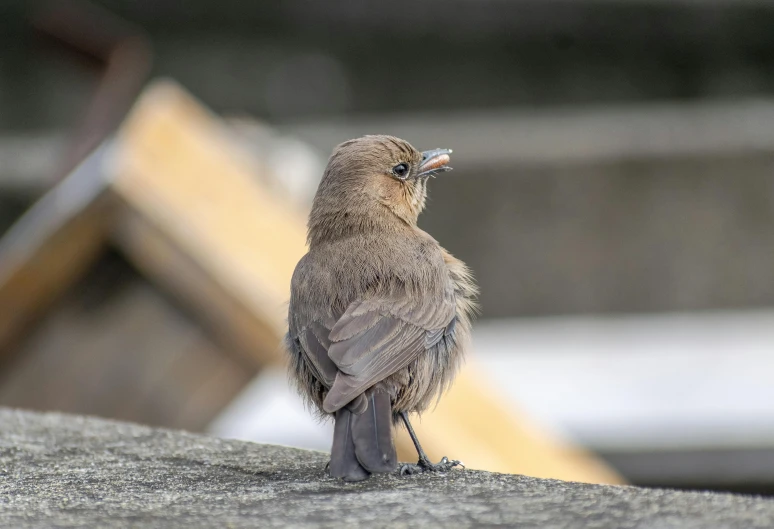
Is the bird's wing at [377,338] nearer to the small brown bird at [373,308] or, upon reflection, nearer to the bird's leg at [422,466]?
the small brown bird at [373,308]

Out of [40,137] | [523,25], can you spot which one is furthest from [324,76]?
[40,137]

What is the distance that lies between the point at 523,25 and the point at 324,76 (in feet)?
6.74

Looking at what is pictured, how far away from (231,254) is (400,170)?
794mm

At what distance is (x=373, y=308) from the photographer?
3578 millimetres

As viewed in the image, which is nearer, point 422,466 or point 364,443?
point 364,443

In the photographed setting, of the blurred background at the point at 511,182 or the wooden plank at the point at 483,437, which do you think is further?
the blurred background at the point at 511,182

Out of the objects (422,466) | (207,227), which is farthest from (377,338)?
(207,227)

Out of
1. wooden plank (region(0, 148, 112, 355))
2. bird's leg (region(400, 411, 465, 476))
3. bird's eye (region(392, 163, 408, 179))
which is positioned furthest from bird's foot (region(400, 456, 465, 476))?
wooden plank (region(0, 148, 112, 355))

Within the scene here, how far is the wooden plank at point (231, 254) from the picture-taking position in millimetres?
4438

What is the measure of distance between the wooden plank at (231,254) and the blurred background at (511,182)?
0.18m

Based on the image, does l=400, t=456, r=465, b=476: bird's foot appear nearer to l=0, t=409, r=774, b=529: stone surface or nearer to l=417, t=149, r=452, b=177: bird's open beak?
l=0, t=409, r=774, b=529: stone surface

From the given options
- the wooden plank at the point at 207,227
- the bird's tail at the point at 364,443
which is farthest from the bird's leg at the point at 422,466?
the wooden plank at the point at 207,227

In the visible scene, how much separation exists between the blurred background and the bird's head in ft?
2.63

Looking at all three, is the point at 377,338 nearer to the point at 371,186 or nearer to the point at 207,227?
the point at 371,186
